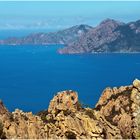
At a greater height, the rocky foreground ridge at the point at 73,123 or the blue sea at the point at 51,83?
the blue sea at the point at 51,83

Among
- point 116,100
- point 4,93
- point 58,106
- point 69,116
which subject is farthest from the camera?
point 4,93

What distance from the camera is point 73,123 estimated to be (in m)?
28.7

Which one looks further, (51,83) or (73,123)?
(51,83)

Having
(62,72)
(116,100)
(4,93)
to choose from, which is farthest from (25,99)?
(116,100)

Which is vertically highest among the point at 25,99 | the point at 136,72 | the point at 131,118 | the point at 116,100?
the point at 136,72

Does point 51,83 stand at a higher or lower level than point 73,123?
higher

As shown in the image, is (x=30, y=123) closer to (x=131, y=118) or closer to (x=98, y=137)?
(x=98, y=137)

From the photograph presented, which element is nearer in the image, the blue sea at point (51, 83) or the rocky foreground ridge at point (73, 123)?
the rocky foreground ridge at point (73, 123)

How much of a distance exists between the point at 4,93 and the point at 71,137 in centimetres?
10880

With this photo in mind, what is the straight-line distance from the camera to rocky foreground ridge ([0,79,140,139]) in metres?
28.1

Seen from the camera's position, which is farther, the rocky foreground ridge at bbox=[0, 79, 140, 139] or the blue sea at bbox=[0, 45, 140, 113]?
the blue sea at bbox=[0, 45, 140, 113]

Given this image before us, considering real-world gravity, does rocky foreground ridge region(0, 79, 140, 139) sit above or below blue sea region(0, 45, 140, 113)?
below

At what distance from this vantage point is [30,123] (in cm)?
2955

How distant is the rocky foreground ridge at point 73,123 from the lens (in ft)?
92.2
